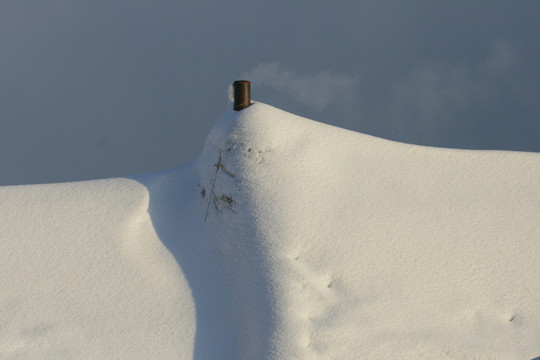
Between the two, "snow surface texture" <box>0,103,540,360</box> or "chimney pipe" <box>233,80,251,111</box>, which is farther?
"chimney pipe" <box>233,80,251,111</box>

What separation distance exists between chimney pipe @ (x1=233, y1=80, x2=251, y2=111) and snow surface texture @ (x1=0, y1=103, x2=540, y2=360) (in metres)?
0.12

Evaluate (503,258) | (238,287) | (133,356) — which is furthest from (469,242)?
(133,356)

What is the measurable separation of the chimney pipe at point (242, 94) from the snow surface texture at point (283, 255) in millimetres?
124

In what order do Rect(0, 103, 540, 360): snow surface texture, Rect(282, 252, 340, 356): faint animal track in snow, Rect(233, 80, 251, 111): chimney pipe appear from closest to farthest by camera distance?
1. Rect(282, 252, 340, 356): faint animal track in snow
2. Rect(0, 103, 540, 360): snow surface texture
3. Rect(233, 80, 251, 111): chimney pipe

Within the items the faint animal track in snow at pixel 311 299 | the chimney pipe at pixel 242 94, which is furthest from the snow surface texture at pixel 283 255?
the chimney pipe at pixel 242 94

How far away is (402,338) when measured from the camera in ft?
11.9

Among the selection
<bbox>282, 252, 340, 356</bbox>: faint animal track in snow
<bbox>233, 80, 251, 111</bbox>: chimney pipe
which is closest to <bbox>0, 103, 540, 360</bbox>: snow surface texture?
<bbox>282, 252, 340, 356</bbox>: faint animal track in snow

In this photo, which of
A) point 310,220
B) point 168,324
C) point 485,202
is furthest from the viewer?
point 485,202

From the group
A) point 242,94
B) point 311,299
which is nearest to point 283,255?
point 311,299

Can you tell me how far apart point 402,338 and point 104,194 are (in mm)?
3037

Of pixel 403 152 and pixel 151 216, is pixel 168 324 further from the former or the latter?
pixel 403 152

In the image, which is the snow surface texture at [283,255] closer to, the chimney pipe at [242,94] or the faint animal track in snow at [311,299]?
the faint animal track in snow at [311,299]

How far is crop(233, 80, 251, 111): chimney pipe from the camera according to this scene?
493 centimetres

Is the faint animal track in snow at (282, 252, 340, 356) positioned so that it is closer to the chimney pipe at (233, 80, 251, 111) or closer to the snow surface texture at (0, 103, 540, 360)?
the snow surface texture at (0, 103, 540, 360)
